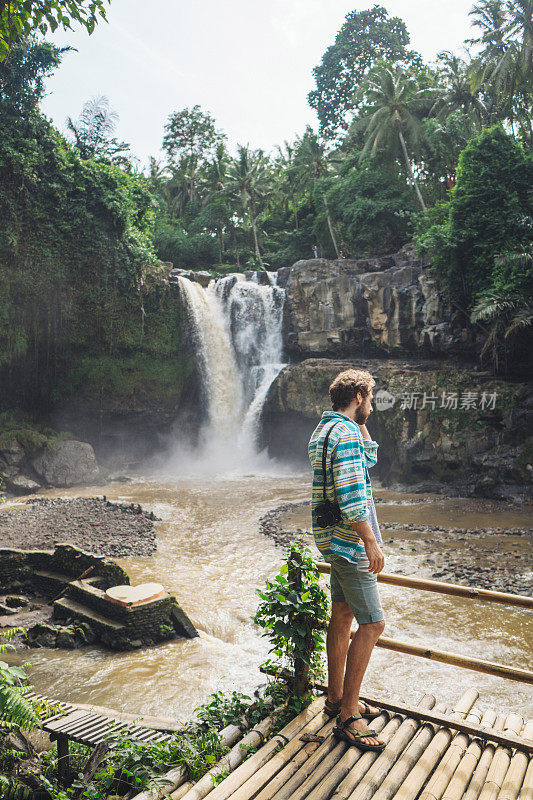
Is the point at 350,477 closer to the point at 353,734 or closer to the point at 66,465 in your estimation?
the point at 353,734

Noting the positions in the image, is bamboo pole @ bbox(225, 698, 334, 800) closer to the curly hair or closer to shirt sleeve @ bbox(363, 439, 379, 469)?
shirt sleeve @ bbox(363, 439, 379, 469)

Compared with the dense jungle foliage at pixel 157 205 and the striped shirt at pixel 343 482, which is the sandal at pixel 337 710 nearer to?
the striped shirt at pixel 343 482

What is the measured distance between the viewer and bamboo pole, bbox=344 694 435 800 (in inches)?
99.9

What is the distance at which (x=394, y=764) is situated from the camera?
277 centimetres

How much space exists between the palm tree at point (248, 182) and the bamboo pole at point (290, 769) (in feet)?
111

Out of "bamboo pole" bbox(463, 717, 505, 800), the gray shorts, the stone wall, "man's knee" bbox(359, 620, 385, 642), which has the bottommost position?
the stone wall

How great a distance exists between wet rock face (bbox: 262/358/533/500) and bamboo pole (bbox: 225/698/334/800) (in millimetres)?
13225

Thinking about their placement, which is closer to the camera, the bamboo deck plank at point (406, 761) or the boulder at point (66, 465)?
the bamboo deck plank at point (406, 761)

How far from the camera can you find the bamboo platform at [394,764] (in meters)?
2.55

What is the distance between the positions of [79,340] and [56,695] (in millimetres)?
17615

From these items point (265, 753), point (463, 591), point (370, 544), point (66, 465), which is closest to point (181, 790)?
point (265, 753)

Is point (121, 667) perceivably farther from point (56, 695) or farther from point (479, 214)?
point (479, 214)

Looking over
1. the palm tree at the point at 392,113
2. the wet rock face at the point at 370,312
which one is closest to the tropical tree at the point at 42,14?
the wet rock face at the point at 370,312

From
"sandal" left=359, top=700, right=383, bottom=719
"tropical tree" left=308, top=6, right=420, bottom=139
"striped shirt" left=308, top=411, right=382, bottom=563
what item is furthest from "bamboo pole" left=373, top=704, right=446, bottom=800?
"tropical tree" left=308, top=6, right=420, bottom=139
